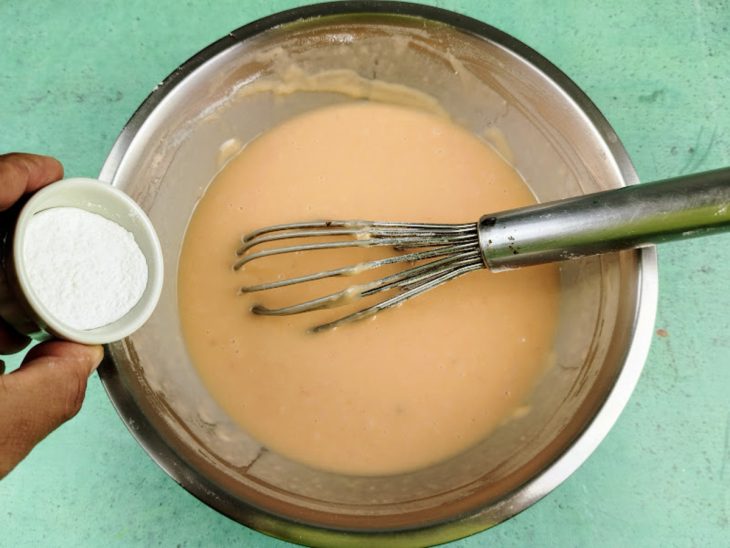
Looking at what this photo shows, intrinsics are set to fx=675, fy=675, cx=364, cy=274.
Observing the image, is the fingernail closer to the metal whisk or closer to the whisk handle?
→ the metal whisk

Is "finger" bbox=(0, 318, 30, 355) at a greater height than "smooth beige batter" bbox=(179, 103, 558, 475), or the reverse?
"smooth beige batter" bbox=(179, 103, 558, 475)

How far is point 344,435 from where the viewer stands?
106 centimetres

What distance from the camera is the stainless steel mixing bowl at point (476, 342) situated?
0.90 metres

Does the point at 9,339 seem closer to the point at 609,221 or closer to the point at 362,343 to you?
the point at 362,343

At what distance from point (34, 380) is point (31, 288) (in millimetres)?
106

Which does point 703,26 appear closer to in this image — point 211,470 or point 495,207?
point 495,207

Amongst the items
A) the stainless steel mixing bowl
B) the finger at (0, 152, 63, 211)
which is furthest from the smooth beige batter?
the finger at (0, 152, 63, 211)

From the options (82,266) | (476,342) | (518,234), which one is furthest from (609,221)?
(82,266)

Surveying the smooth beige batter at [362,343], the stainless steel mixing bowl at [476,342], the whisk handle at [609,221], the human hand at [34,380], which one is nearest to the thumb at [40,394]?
the human hand at [34,380]

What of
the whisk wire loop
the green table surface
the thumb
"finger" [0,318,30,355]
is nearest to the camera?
the thumb

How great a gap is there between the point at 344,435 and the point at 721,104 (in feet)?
2.94

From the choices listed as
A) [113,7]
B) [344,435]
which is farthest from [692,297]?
[113,7]

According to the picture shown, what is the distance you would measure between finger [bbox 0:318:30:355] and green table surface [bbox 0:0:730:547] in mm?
245

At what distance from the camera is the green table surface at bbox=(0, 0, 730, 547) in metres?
1.12
